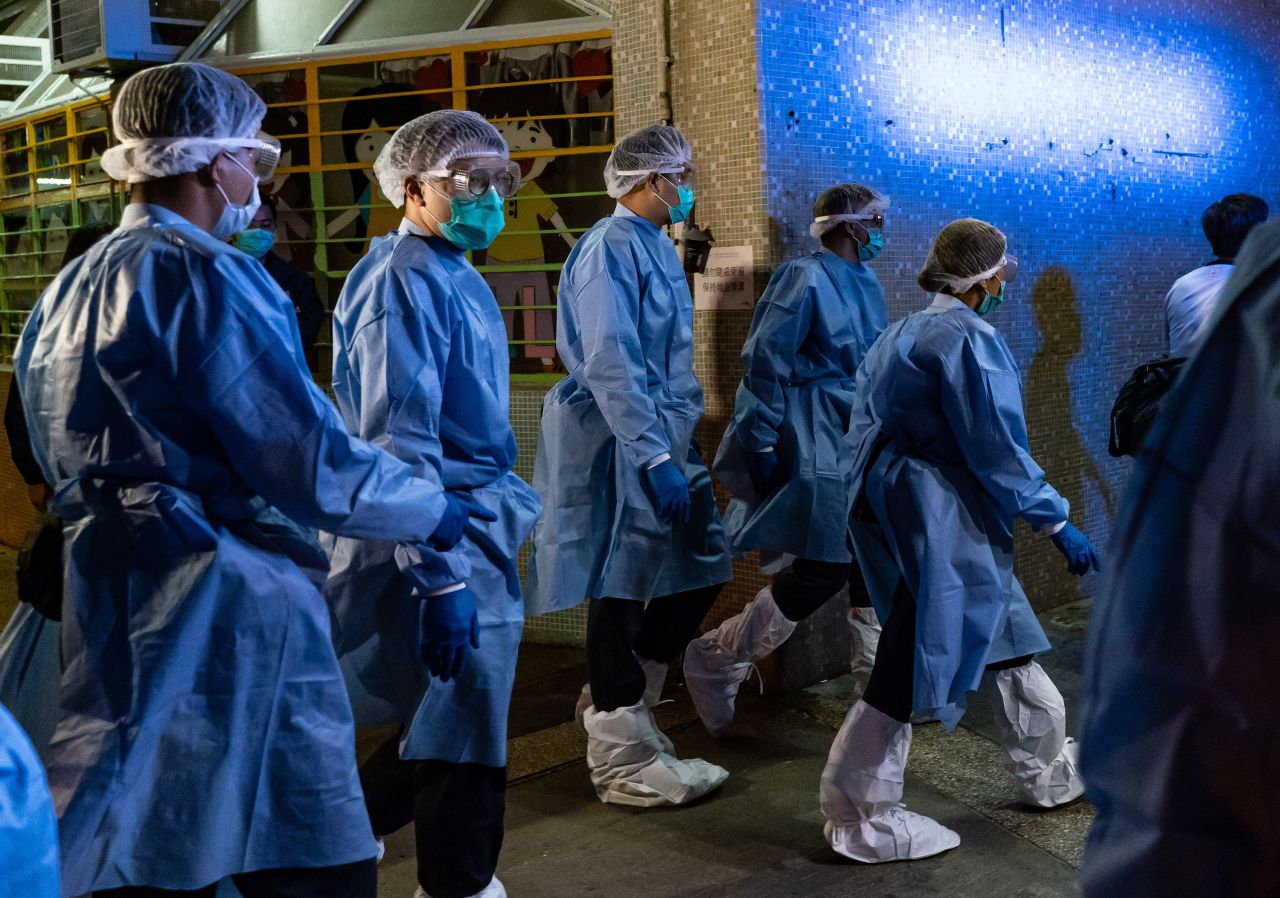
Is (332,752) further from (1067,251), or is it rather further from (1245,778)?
(1067,251)

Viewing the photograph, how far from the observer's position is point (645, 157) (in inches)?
164

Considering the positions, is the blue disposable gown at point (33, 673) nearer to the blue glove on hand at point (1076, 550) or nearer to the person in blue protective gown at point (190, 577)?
the person in blue protective gown at point (190, 577)

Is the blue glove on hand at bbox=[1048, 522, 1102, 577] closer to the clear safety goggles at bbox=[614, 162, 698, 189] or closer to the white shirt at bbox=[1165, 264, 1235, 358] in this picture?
the white shirt at bbox=[1165, 264, 1235, 358]

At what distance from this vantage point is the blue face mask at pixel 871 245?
14.8 ft

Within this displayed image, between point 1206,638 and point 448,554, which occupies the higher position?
point 1206,638

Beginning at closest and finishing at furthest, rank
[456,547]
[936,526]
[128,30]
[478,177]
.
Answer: [456,547] < [478,177] < [936,526] < [128,30]

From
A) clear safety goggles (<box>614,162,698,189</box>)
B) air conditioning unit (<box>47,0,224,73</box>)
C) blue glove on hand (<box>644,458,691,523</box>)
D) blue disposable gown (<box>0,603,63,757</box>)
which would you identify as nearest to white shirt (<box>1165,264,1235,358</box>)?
clear safety goggles (<box>614,162,698,189</box>)

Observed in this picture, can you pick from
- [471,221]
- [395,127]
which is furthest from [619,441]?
[395,127]

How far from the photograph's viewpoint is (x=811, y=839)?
371 cm

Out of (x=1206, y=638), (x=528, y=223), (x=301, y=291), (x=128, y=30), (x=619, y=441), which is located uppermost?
(x=128, y=30)

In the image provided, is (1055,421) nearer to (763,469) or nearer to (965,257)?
(763,469)

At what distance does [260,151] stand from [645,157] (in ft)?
6.27

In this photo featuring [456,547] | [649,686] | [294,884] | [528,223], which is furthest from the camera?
[528,223]

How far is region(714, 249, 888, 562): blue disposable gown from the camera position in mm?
4344
